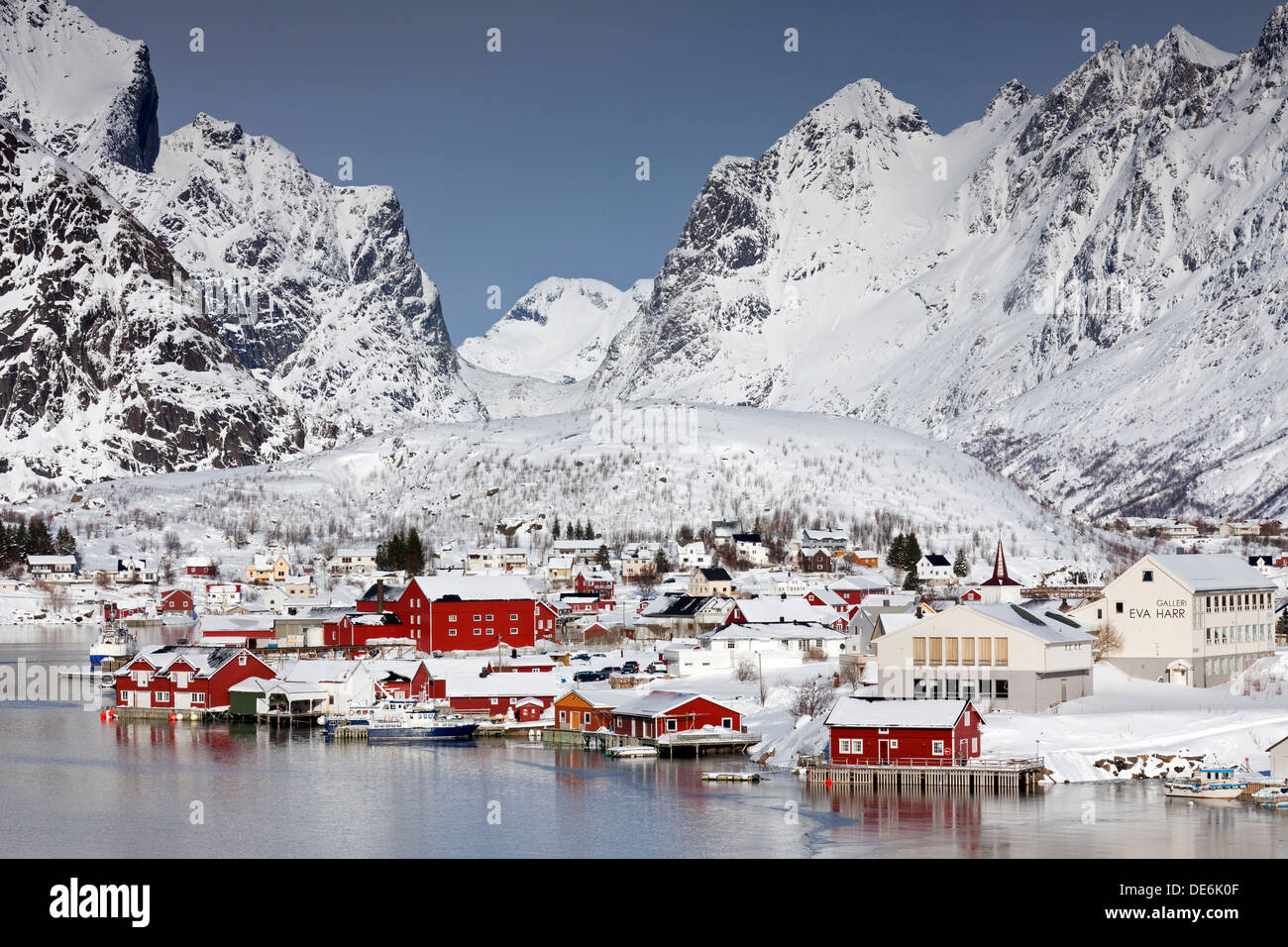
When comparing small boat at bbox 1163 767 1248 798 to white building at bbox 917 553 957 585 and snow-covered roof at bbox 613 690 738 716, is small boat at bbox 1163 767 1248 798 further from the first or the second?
white building at bbox 917 553 957 585

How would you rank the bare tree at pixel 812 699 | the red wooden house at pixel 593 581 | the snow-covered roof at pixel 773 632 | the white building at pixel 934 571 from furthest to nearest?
the white building at pixel 934 571 → the red wooden house at pixel 593 581 → the snow-covered roof at pixel 773 632 → the bare tree at pixel 812 699

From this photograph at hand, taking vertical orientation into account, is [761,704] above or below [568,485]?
below

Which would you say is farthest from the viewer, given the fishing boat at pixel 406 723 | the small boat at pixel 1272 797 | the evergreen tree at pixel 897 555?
the evergreen tree at pixel 897 555

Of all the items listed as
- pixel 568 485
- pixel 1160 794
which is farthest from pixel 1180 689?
pixel 568 485

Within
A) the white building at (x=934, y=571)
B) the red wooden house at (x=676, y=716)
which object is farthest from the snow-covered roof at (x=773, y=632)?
the white building at (x=934, y=571)

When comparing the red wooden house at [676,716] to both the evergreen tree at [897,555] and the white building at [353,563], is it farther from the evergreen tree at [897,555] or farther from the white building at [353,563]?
the white building at [353,563]

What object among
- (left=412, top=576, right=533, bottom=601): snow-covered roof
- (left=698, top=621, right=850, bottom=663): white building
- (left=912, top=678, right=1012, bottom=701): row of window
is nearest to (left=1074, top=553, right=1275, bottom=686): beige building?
(left=912, top=678, right=1012, bottom=701): row of window

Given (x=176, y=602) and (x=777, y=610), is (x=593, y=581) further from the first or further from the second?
(x=777, y=610)
